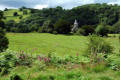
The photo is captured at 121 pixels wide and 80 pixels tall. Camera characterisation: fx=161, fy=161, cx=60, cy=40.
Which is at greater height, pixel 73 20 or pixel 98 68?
pixel 73 20

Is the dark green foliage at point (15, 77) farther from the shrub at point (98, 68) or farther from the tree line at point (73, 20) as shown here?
the tree line at point (73, 20)

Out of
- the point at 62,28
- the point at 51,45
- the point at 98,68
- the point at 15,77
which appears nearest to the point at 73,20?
the point at 62,28

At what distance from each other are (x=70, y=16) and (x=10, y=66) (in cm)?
8350

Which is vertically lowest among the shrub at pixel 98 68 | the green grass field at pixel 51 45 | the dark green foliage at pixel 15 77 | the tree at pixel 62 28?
the green grass field at pixel 51 45

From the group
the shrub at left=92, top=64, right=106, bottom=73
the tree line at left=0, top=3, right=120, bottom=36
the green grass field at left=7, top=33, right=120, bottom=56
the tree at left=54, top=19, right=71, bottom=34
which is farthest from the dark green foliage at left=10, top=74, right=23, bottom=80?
the tree at left=54, top=19, right=71, bottom=34

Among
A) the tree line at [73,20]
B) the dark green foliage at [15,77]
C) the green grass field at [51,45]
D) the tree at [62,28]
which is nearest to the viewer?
the dark green foliage at [15,77]

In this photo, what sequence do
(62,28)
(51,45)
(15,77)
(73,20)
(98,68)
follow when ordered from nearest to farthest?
(15,77), (98,68), (51,45), (62,28), (73,20)

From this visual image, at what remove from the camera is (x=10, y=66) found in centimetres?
529

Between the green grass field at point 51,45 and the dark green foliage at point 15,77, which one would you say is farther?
the green grass field at point 51,45

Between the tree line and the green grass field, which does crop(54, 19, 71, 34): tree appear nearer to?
the tree line

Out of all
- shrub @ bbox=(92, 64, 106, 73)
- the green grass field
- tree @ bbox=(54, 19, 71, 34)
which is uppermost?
tree @ bbox=(54, 19, 71, 34)

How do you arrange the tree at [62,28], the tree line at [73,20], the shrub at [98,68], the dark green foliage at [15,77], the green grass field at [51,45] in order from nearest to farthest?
the dark green foliage at [15,77] → the shrub at [98,68] → the green grass field at [51,45] → the tree at [62,28] → the tree line at [73,20]

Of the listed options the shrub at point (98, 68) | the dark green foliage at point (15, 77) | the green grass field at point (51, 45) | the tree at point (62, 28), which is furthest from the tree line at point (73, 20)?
the dark green foliage at point (15, 77)

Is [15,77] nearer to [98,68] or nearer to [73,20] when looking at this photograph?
[98,68]
